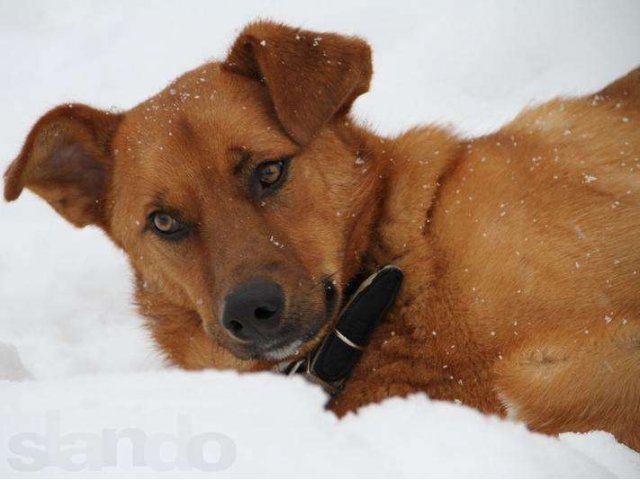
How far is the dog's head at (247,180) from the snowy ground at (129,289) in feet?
1.25

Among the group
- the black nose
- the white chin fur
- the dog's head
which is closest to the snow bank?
the white chin fur

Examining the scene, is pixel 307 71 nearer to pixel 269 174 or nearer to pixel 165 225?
pixel 269 174

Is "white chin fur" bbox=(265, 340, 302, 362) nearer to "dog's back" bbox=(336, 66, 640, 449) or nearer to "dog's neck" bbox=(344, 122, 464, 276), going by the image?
"dog's back" bbox=(336, 66, 640, 449)

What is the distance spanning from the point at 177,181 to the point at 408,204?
3.79 ft

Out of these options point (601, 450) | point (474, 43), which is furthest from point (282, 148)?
point (474, 43)

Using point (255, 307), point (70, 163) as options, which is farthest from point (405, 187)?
point (70, 163)

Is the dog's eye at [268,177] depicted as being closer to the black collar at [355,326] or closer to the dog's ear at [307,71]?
the dog's ear at [307,71]

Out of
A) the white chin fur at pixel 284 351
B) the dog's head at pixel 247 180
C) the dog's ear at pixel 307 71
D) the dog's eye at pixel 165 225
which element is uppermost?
the dog's ear at pixel 307 71

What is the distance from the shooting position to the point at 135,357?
195 inches

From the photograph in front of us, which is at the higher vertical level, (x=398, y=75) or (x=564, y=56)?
(x=564, y=56)

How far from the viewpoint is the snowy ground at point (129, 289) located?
250 cm

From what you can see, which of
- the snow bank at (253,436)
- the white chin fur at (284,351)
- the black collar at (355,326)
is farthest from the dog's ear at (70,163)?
the black collar at (355,326)

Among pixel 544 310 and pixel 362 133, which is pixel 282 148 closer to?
pixel 362 133

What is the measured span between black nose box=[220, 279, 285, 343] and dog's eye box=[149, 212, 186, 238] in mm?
641
